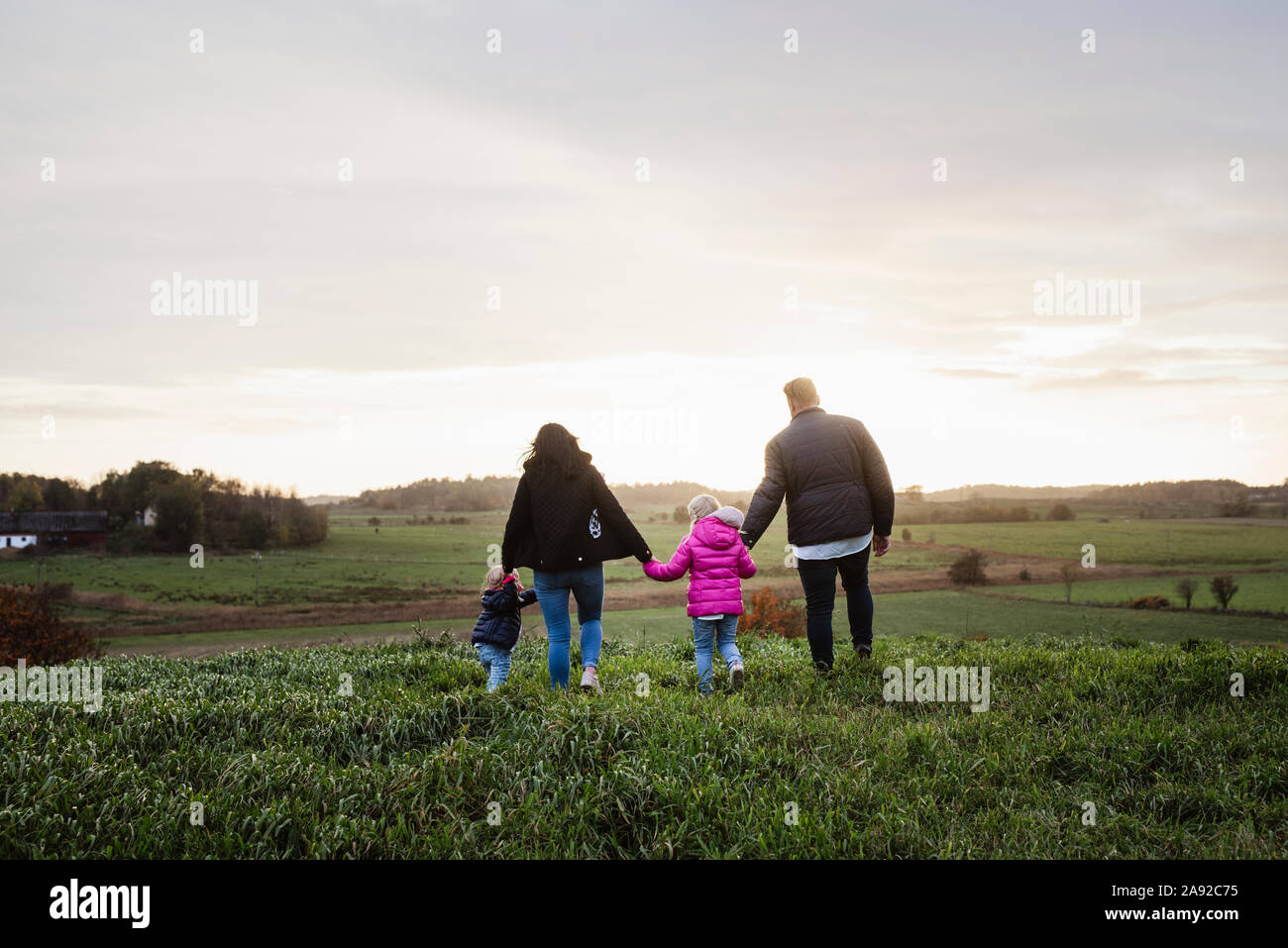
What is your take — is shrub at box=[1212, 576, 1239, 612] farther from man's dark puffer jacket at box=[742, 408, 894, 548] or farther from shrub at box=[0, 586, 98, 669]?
shrub at box=[0, 586, 98, 669]

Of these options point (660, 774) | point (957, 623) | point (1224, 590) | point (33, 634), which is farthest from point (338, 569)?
point (660, 774)

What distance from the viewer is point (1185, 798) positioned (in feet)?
15.1

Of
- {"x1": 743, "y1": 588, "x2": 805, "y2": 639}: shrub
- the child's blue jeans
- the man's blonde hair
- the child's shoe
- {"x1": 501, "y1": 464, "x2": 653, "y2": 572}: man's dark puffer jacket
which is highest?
the man's blonde hair

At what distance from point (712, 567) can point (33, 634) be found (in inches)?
875

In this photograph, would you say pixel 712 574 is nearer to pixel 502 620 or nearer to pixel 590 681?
pixel 590 681

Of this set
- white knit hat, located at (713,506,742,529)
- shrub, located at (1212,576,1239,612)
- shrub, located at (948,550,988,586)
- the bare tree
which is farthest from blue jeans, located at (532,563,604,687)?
shrub, located at (948,550,988,586)

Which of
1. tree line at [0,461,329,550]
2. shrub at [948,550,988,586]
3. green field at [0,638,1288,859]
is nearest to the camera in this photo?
green field at [0,638,1288,859]

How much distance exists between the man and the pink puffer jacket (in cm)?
24

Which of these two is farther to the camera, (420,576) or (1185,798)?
(420,576)

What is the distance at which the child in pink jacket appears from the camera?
7719 mm

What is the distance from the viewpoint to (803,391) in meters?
8.24
